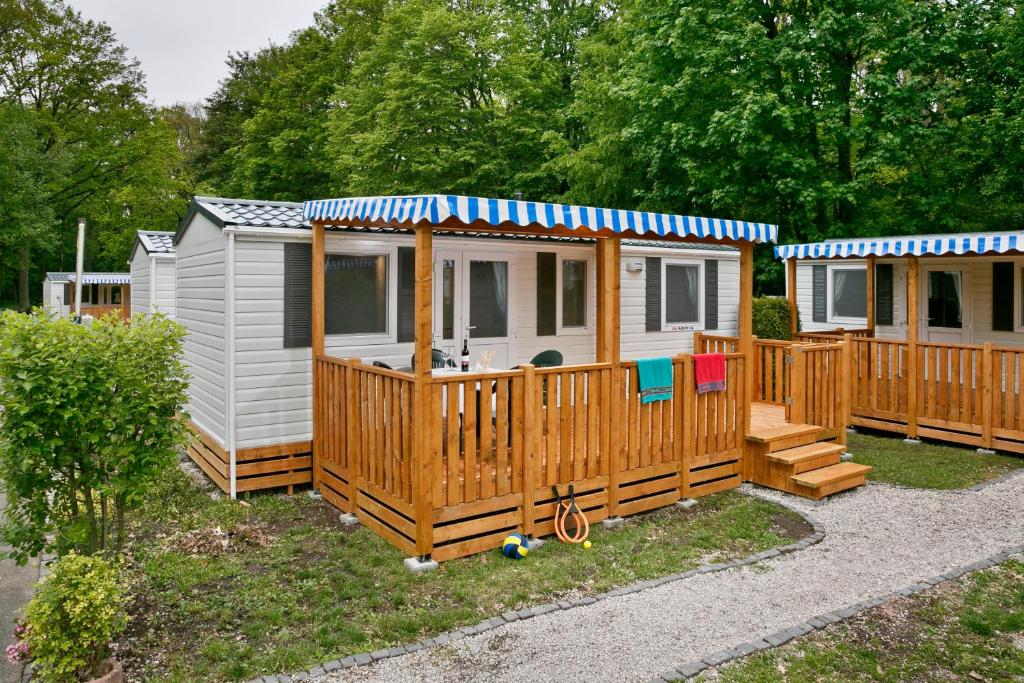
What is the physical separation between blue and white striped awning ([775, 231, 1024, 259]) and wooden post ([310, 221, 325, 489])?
22.4 ft

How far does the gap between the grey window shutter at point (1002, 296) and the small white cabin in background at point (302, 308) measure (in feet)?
17.9

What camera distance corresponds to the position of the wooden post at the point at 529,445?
16.8 feet

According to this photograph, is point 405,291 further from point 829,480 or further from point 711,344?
point 829,480

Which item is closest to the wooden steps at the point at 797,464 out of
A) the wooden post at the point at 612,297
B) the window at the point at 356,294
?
the wooden post at the point at 612,297

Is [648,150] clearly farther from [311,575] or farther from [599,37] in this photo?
[311,575]

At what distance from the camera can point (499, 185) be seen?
19.1 meters

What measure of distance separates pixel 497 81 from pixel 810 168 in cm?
853

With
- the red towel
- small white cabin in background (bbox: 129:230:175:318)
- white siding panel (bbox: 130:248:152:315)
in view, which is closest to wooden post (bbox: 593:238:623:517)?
the red towel

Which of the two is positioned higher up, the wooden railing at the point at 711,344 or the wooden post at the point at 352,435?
the wooden railing at the point at 711,344

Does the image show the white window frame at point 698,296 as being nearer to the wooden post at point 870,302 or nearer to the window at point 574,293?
the window at point 574,293

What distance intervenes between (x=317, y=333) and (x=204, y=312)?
142cm

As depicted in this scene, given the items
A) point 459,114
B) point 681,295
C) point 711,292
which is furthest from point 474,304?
point 459,114

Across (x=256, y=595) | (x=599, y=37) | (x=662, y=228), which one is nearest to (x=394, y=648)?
(x=256, y=595)

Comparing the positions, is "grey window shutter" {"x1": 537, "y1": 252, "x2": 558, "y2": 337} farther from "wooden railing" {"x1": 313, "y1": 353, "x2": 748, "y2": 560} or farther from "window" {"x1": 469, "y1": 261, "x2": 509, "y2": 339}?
"wooden railing" {"x1": 313, "y1": 353, "x2": 748, "y2": 560}
